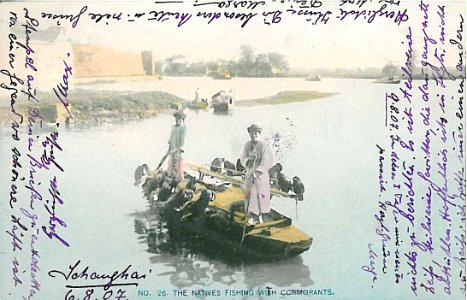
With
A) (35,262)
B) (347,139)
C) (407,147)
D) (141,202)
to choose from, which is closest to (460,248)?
(407,147)

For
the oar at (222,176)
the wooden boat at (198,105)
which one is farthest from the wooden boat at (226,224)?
the wooden boat at (198,105)

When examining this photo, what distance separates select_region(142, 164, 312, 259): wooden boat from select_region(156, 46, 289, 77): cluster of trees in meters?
0.26

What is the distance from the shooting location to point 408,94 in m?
1.51

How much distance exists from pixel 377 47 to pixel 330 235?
0.50m

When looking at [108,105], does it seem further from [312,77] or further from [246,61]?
[312,77]

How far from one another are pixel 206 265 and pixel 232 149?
0.30 metres

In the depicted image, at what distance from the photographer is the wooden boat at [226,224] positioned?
145 centimetres

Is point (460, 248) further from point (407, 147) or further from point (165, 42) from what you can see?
point (165, 42)

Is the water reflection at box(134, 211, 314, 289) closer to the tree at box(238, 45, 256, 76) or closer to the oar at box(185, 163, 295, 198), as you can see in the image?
the oar at box(185, 163, 295, 198)

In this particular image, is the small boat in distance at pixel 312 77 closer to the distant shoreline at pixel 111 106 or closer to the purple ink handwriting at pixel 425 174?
the distant shoreline at pixel 111 106

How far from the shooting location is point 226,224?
145 cm

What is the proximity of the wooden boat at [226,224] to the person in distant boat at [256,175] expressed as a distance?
18mm

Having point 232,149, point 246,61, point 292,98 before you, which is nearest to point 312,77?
point 292,98

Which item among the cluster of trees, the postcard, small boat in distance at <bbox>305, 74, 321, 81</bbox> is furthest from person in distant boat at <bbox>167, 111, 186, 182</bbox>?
small boat in distance at <bbox>305, 74, 321, 81</bbox>
